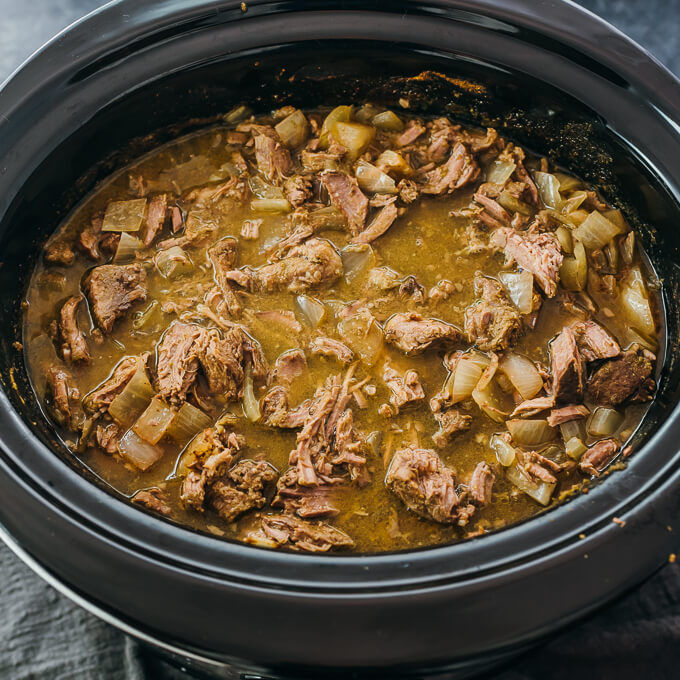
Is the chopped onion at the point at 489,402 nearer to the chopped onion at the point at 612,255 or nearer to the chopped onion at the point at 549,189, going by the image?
the chopped onion at the point at 612,255

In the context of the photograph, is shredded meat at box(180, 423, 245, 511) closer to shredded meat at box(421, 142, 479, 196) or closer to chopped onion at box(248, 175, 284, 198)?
chopped onion at box(248, 175, 284, 198)

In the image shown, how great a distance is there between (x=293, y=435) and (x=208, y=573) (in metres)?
0.85

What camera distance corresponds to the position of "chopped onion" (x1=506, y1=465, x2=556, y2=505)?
8.91ft

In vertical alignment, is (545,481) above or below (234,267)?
below

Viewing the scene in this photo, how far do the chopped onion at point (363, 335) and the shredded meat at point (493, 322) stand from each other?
354 mm

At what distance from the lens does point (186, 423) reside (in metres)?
2.82

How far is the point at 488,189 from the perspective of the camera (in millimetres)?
3387

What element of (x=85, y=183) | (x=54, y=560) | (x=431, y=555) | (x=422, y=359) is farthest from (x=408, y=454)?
(x=85, y=183)

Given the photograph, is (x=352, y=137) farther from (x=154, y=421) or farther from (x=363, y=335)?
(x=154, y=421)

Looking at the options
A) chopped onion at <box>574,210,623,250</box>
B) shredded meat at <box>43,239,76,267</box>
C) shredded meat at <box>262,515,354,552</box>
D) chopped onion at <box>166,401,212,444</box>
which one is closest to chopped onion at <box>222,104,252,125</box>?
shredded meat at <box>43,239,76,267</box>

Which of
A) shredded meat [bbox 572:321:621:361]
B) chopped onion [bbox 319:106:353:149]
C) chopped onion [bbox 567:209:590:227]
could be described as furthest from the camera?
chopped onion [bbox 319:106:353:149]

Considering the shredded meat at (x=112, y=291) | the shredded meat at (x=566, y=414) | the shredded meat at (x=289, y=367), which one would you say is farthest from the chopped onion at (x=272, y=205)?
the shredded meat at (x=566, y=414)

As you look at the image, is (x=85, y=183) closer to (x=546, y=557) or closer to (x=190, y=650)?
(x=190, y=650)

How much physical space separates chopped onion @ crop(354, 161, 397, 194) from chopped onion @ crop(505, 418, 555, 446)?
3.82ft
